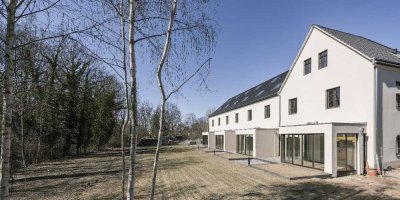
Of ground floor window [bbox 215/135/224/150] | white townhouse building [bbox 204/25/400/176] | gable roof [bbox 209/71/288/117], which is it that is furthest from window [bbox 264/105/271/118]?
ground floor window [bbox 215/135/224/150]

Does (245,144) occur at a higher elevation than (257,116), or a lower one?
lower

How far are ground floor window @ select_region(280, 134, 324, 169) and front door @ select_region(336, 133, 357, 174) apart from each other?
82 centimetres

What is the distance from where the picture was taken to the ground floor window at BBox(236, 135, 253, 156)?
2444 centimetres

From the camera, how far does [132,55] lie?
4.44m

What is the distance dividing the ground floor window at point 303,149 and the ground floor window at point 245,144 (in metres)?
6.24

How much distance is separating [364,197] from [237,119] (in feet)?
78.1

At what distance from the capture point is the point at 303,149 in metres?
15.8

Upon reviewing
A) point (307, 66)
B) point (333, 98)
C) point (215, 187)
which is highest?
point (307, 66)

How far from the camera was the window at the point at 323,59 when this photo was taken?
53.5 feet

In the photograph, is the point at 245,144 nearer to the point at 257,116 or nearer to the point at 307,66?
the point at 257,116

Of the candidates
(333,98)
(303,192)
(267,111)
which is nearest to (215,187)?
(303,192)

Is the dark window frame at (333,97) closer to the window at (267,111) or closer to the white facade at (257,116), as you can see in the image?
the white facade at (257,116)

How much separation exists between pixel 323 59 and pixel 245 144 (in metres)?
11.5

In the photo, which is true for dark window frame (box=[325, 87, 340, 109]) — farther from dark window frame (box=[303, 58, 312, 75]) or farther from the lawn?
the lawn
